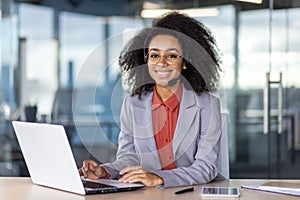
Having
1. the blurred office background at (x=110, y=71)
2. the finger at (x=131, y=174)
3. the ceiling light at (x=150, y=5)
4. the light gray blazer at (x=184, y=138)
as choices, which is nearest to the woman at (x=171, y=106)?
the light gray blazer at (x=184, y=138)

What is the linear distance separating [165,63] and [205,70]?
0.24 metres

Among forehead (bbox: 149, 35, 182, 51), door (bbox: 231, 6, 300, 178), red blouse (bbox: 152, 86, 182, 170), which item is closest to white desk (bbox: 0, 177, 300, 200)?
red blouse (bbox: 152, 86, 182, 170)

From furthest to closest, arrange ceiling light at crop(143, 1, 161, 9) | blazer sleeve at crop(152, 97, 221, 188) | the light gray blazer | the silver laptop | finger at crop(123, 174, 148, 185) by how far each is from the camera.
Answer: ceiling light at crop(143, 1, 161, 9) → the light gray blazer → blazer sleeve at crop(152, 97, 221, 188) → finger at crop(123, 174, 148, 185) → the silver laptop

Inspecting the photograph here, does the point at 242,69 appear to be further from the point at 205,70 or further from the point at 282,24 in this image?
the point at 205,70

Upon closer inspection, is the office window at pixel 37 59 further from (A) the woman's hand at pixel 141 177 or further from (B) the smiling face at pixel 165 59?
(A) the woman's hand at pixel 141 177

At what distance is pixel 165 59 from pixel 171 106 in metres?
0.19

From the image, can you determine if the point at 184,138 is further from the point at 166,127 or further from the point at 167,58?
the point at 167,58

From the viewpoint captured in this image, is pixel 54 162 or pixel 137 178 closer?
pixel 54 162

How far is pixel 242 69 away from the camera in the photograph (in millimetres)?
5820

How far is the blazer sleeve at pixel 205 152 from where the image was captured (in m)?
2.36

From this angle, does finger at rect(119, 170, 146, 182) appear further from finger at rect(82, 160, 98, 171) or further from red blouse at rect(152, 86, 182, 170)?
red blouse at rect(152, 86, 182, 170)

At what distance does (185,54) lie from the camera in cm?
260

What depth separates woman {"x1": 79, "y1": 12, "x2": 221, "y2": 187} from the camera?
2527 mm

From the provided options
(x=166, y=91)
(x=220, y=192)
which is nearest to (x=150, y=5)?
(x=166, y=91)
